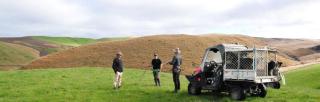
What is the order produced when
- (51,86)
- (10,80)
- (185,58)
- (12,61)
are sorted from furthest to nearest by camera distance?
(12,61), (185,58), (10,80), (51,86)

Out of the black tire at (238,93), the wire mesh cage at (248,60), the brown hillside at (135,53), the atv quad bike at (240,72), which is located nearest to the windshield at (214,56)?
the atv quad bike at (240,72)

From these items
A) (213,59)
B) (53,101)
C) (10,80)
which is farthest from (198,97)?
(10,80)

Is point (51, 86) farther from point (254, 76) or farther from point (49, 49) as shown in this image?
point (49, 49)

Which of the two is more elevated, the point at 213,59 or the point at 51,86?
the point at 213,59

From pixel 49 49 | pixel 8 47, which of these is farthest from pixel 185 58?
pixel 49 49

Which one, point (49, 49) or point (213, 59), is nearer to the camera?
point (213, 59)

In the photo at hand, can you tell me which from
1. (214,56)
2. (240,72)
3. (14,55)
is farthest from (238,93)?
(14,55)

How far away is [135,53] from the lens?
8706 cm

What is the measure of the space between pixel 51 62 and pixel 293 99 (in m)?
64.7

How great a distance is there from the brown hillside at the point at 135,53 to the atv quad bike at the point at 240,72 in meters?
46.3

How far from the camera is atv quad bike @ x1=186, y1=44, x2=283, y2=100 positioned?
24.2m

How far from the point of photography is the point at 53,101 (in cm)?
2597

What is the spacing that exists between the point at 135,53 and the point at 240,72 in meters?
63.3

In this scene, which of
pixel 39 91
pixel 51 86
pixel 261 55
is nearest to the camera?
pixel 261 55
